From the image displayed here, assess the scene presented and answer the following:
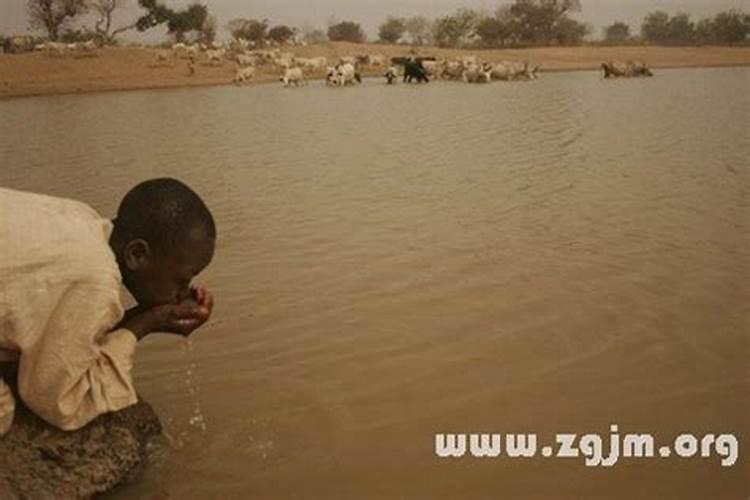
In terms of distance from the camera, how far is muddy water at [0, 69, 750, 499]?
94.3 inches

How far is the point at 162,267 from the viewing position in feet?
7.06

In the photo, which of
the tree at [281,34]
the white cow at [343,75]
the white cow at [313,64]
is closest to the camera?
the white cow at [343,75]

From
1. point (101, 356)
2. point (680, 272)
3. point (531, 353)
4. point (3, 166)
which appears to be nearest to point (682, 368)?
point (531, 353)

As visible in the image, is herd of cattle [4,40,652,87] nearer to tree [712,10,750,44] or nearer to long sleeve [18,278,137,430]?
tree [712,10,750,44]

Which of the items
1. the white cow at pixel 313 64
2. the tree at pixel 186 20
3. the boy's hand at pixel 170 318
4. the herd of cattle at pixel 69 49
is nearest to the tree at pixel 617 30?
the white cow at pixel 313 64

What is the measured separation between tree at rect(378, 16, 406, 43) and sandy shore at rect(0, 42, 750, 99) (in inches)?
534

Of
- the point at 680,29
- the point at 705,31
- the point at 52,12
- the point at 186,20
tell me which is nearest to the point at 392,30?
the point at 680,29

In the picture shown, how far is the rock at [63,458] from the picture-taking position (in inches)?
82.3

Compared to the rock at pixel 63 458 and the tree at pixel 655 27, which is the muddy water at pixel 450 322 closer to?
the rock at pixel 63 458

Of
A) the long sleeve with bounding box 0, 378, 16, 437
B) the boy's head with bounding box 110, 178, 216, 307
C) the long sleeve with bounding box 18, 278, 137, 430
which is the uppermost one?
the boy's head with bounding box 110, 178, 216, 307

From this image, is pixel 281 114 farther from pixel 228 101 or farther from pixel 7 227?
pixel 7 227

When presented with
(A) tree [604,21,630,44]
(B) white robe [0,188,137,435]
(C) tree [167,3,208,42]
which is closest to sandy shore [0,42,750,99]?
(C) tree [167,3,208,42]

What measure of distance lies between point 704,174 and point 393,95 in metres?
13.0

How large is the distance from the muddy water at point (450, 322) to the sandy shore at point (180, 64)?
1581cm
